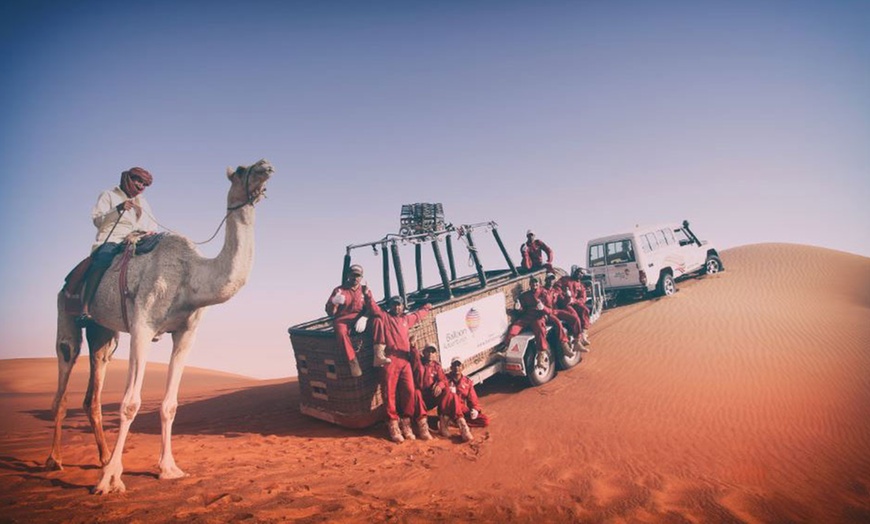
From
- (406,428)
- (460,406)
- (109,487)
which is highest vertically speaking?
(109,487)

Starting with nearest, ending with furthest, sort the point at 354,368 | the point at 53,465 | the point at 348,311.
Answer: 1. the point at 53,465
2. the point at 354,368
3. the point at 348,311

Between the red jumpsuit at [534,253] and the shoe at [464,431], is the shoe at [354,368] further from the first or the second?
the red jumpsuit at [534,253]

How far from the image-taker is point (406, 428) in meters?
6.62

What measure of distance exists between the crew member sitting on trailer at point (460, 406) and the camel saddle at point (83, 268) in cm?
504

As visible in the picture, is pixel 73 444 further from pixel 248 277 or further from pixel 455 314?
pixel 455 314

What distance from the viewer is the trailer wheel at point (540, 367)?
884 cm

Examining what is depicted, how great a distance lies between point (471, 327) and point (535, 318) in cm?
175

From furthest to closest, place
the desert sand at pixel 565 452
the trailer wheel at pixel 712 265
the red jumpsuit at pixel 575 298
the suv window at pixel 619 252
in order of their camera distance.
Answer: the trailer wheel at pixel 712 265, the suv window at pixel 619 252, the red jumpsuit at pixel 575 298, the desert sand at pixel 565 452

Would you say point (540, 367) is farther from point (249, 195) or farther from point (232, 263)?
point (249, 195)

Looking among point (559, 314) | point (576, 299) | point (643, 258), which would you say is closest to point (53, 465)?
point (559, 314)

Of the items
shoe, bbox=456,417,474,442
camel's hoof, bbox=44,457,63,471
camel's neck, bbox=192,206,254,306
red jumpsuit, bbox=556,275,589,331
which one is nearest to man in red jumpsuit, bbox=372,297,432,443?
shoe, bbox=456,417,474,442

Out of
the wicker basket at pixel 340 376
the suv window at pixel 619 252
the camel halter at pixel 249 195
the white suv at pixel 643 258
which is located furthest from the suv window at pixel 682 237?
the camel halter at pixel 249 195

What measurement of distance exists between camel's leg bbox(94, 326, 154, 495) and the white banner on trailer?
4.74 meters

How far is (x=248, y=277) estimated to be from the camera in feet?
14.5
